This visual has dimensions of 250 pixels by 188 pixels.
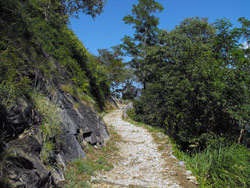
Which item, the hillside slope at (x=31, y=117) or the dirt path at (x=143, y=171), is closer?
the hillside slope at (x=31, y=117)

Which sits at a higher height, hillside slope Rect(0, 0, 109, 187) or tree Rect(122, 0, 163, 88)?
tree Rect(122, 0, 163, 88)

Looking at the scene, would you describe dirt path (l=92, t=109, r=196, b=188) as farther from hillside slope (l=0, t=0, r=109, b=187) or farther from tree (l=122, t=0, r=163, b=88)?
tree (l=122, t=0, r=163, b=88)

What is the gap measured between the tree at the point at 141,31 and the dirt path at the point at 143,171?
17.4 m

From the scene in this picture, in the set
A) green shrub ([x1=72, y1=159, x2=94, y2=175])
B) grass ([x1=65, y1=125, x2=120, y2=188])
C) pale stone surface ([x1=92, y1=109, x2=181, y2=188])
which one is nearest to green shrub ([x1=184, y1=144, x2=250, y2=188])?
pale stone surface ([x1=92, y1=109, x2=181, y2=188])

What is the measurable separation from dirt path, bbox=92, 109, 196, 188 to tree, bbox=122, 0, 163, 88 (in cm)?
1736

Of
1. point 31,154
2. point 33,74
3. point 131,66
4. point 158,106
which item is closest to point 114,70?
point 131,66

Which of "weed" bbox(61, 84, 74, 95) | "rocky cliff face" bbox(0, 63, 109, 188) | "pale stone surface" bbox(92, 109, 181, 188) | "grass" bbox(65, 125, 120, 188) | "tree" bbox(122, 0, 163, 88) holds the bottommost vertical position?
"pale stone surface" bbox(92, 109, 181, 188)

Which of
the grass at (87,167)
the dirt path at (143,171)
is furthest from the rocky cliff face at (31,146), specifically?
the dirt path at (143,171)

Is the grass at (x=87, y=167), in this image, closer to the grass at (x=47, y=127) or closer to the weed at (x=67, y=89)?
the grass at (x=47, y=127)

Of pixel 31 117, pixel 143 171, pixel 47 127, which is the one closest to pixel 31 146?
pixel 31 117

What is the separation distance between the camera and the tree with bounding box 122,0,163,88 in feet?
83.2

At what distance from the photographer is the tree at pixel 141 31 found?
25.4m

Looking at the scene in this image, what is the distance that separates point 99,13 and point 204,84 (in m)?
12.5

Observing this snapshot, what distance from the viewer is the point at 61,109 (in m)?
5.80
